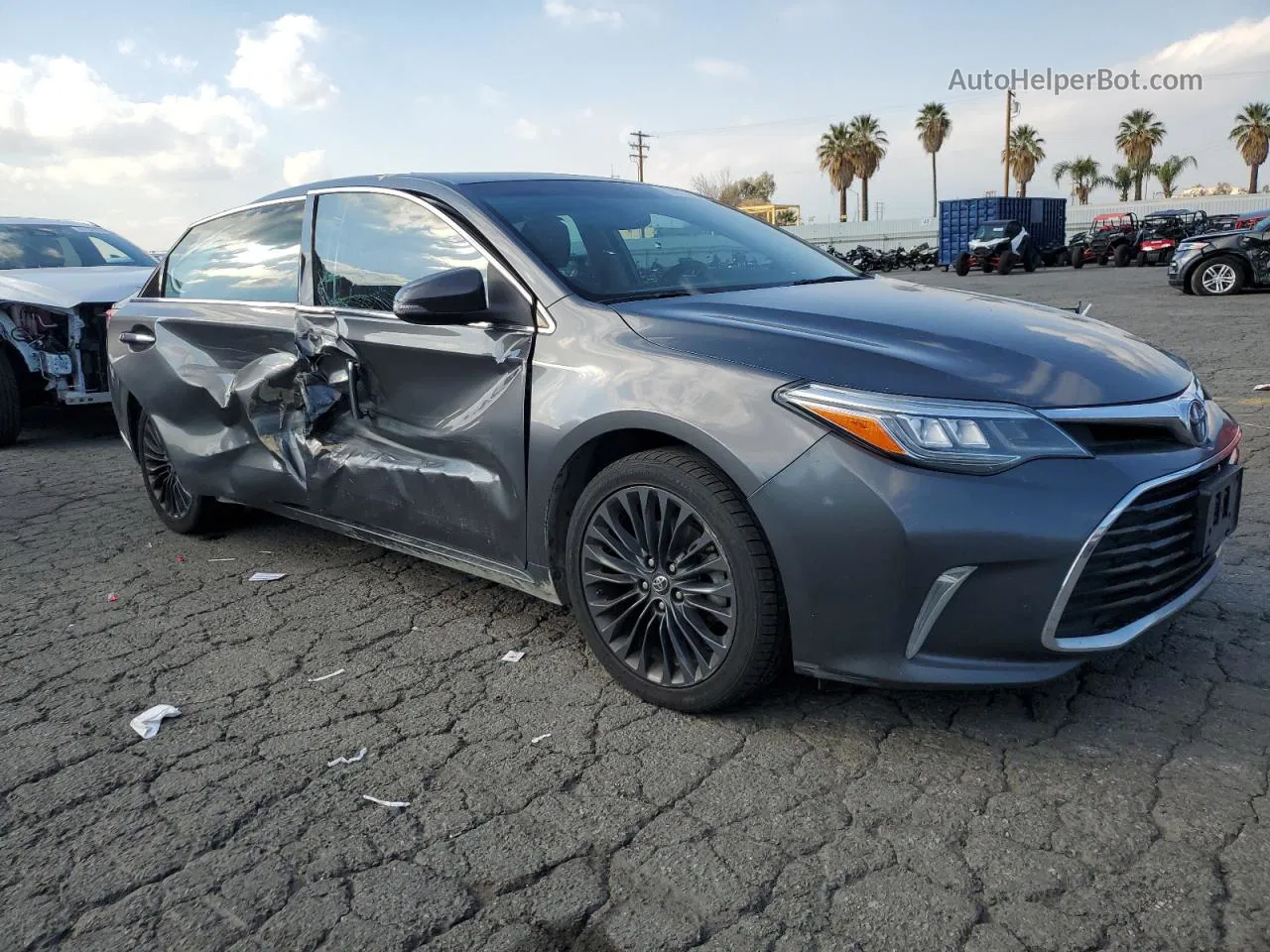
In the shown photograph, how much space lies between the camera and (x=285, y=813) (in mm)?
2561

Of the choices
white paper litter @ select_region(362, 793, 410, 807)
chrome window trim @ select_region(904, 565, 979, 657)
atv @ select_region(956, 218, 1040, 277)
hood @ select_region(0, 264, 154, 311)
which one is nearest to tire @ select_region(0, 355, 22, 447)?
hood @ select_region(0, 264, 154, 311)

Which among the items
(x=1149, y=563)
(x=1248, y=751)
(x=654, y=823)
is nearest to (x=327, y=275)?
(x=654, y=823)

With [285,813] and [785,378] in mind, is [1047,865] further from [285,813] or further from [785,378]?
[285,813]

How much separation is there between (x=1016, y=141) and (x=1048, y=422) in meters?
75.4

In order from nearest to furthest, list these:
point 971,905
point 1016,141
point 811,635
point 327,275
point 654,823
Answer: point 971,905 → point 654,823 → point 811,635 → point 327,275 → point 1016,141

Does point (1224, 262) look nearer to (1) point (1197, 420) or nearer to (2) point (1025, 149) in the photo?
(1) point (1197, 420)

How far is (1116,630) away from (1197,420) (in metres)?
0.65

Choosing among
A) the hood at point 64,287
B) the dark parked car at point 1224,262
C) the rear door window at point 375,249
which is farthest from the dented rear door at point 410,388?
the dark parked car at point 1224,262

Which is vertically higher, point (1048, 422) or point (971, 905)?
point (1048, 422)

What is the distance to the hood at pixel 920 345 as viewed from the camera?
2.58 m

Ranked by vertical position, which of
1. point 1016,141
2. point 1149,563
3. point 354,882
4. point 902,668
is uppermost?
point 1016,141

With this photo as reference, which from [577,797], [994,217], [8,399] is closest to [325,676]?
[577,797]

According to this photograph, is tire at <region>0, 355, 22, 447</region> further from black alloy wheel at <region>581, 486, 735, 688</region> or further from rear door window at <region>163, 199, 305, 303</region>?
black alloy wheel at <region>581, 486, 735, 688</region>

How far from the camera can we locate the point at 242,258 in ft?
14.8
